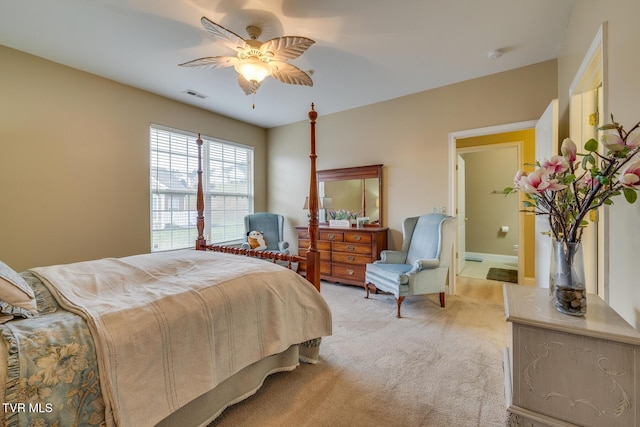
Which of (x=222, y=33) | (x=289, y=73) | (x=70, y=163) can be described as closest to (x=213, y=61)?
(x=222, y=33)

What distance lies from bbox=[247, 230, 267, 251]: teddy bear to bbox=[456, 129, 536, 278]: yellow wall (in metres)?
3.65

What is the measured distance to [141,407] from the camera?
3.43ft

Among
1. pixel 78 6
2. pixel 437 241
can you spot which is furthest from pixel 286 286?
pixel 78 6

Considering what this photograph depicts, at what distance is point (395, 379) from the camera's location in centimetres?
182

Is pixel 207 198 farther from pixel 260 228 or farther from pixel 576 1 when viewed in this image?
pixel 576 1

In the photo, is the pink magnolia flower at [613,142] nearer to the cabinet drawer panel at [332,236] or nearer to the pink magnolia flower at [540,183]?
the pink magnolia flower at [540,183]

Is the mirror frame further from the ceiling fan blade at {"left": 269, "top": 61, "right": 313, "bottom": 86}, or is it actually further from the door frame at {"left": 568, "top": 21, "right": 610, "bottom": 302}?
the door frame at {"left": 568, "top": 21, "right": 610, "bottom": 302}

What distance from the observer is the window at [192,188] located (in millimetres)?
3721

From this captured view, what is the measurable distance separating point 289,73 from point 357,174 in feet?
7.13

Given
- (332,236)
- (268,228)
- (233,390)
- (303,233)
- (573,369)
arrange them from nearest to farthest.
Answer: (573,369), (233,390), (332,236), (303,233), (268,228)

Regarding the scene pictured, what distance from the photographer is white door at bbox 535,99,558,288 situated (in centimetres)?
220

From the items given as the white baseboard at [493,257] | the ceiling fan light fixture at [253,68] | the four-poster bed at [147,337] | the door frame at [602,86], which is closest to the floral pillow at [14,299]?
the four-poster bed at [147,337]

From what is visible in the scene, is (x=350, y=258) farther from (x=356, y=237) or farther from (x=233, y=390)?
(x=233, y=390)

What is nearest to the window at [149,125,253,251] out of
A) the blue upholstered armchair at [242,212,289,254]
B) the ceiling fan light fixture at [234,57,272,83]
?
the blue upholstered armchair at [242,212,289,254]
